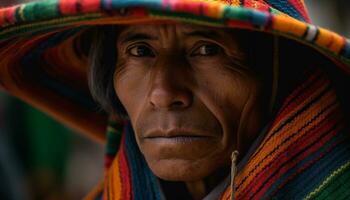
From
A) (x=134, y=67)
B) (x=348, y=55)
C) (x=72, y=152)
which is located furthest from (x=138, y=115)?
(x=72, y=152)

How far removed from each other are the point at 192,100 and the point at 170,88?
7cm

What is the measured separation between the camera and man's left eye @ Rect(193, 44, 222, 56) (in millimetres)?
1958

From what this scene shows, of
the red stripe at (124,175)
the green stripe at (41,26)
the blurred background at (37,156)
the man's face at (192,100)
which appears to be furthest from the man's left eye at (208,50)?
the blurred background at (37,156)

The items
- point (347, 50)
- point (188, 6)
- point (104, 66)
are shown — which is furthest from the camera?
point (104, 66)

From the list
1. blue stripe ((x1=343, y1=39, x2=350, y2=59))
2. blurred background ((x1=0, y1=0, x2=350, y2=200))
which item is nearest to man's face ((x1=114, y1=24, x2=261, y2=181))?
blue stripe ((x1=343, y1=39, x2=350, y2=59))

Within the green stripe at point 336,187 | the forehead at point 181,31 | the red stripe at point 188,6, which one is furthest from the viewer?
the forehead at point 181,31

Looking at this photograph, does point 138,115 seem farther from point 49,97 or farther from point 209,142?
point 49,97

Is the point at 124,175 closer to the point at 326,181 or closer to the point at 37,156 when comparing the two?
the point at 326,181

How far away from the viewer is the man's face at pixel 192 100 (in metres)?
1.91

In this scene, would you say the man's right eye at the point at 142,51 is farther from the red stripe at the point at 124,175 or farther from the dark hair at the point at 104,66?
the red stripe at the point at 124,175

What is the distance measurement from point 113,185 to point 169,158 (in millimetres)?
347

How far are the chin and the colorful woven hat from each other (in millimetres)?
367

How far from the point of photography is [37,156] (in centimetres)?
525

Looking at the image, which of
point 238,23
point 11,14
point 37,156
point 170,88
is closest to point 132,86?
point 170,88
